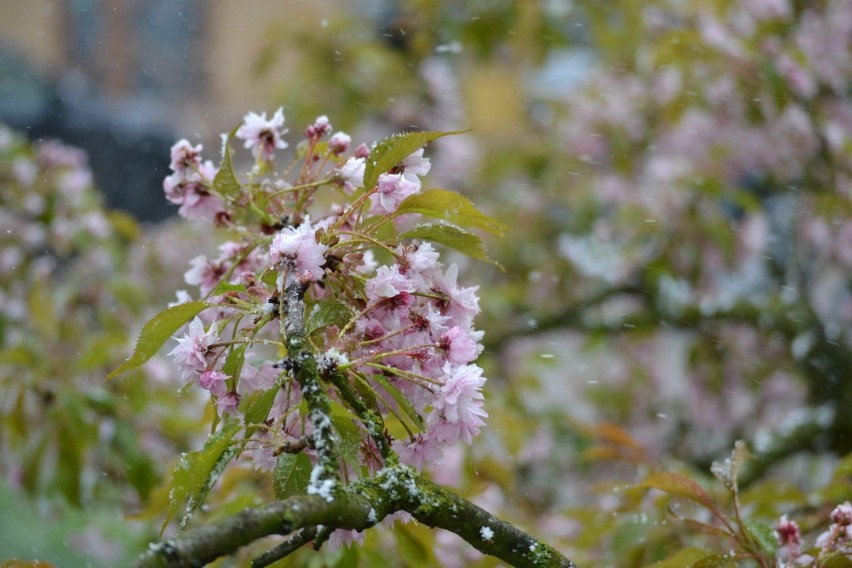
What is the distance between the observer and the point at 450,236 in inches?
29.5

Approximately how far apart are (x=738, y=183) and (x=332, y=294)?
8.59 ft

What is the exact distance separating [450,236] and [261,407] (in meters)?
0.20

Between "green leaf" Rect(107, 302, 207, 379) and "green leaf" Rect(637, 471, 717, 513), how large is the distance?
1.46 ft

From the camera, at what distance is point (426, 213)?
0.75 meters

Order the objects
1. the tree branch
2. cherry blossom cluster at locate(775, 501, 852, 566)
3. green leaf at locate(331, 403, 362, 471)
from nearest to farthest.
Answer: the tree branch, green leaf at locate(331, 403, 362, 471), cherry blossom cluster at locate(775, 501, 852, 566)

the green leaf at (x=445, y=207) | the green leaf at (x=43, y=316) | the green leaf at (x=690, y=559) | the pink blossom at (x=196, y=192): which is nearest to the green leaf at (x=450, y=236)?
the green leaf at (x=445, y=207)

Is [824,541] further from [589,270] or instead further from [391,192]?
[589,270]

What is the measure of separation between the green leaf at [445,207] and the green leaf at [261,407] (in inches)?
6.9

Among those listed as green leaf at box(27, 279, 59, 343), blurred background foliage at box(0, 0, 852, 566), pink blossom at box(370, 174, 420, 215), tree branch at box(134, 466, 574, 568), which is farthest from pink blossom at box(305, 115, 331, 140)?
green leaf at box(27, 279, 59, 343)

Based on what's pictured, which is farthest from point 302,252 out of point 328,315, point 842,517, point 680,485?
point 842,517

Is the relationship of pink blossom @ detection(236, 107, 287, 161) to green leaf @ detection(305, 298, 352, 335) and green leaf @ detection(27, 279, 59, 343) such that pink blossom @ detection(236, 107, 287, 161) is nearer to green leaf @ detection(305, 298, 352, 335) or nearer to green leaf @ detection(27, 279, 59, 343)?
green leaf @ detection(305, 298, 352, 335)

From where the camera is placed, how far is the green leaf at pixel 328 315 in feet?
2.36

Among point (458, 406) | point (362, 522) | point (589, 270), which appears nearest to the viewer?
point (362, 522)

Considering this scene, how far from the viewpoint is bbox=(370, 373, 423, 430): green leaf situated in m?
0.69
